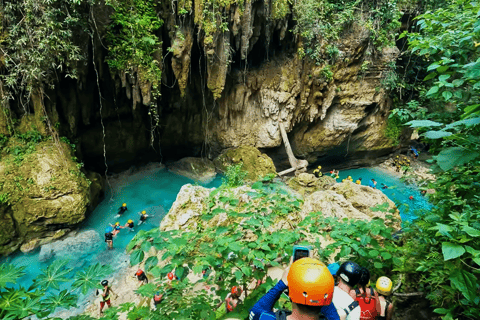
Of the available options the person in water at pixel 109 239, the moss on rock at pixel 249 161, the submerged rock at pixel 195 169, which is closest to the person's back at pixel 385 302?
the person in water at pixel 109 239

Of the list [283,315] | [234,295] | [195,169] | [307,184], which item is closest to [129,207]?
[195,169]

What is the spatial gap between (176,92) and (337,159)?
9646 millimetres

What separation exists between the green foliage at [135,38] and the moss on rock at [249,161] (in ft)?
18.2

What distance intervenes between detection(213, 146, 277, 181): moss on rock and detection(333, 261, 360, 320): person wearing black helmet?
28.0ft

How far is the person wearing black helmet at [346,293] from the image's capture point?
1.82m

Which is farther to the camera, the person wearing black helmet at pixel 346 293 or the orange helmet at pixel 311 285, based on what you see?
the person wearing black helmet at pixel 346 293

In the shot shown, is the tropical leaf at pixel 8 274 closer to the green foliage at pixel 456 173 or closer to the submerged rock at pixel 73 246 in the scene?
the green foliage at pixel 456 173

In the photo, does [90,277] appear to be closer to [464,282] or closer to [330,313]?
[330,313]

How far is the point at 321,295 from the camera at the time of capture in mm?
1222

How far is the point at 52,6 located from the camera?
606 centimetres

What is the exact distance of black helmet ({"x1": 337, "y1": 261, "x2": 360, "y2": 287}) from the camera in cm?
199

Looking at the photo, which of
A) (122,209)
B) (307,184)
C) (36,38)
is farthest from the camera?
(307,184)

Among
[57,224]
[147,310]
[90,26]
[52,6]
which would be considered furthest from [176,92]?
[147,310]

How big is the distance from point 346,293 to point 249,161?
9.82 meters
